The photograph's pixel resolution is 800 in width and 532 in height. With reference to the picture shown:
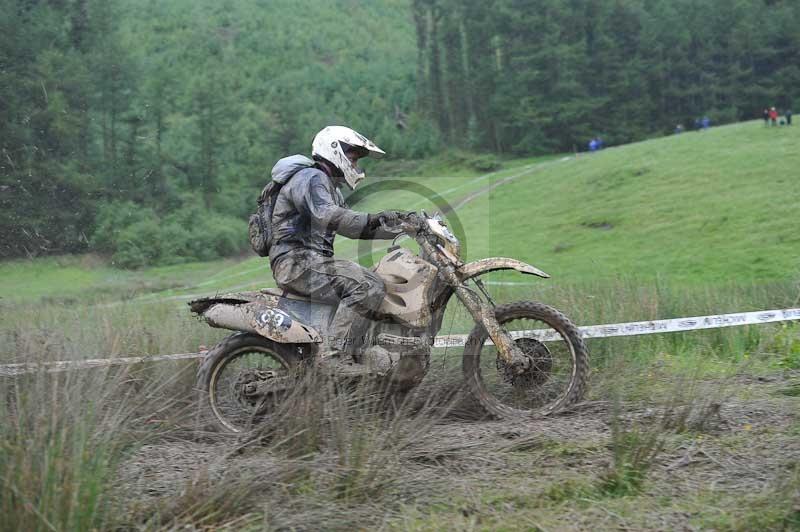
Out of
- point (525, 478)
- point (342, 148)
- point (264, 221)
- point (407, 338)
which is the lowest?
point (525, 478)

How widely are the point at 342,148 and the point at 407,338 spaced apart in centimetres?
140

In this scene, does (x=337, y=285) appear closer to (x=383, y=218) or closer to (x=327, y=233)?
(x=327, y=233)

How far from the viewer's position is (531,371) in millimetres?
6168

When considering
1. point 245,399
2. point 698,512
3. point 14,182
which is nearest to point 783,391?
point 698,512

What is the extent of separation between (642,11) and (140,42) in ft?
145

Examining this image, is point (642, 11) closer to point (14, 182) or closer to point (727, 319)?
point (14, 182)

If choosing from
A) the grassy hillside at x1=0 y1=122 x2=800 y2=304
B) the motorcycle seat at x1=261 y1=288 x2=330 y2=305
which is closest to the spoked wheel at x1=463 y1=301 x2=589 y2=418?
the motorcycle seat at x1=261 y1=288 x2=330 y2=305

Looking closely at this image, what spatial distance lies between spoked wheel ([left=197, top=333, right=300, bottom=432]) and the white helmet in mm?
1280

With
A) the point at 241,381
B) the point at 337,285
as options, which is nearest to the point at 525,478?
the point at 337,285

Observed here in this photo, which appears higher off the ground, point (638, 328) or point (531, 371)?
point (531, 371)

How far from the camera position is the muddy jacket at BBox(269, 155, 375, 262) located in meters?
5.98

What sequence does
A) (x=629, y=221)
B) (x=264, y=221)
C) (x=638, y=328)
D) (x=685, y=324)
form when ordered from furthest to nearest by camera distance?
(x=629, y=221) → (x=685, y=324) → (x=638, y=328) → (x=264, y=221)

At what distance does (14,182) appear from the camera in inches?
1243

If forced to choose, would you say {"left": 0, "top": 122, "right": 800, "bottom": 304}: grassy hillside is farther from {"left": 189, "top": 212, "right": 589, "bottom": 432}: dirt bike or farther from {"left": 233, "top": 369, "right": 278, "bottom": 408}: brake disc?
{"left": 233, "top": 369, "right": 278, "bottom": 408}: brake disc
